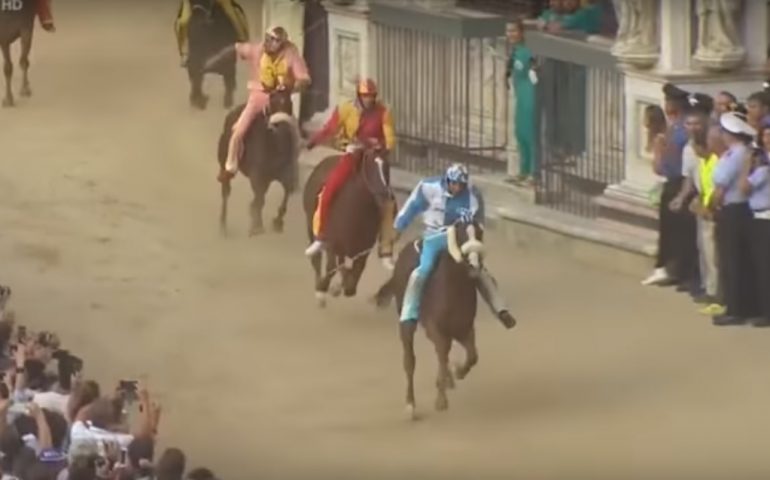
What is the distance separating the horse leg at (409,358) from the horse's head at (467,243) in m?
0.54

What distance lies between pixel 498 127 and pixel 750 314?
4.65 meters

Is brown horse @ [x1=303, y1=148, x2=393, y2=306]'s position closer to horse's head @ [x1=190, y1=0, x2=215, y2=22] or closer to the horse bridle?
the horse bridle

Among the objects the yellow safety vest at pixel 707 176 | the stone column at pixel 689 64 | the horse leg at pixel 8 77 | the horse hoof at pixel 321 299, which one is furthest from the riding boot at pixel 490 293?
the horse leg at pixel 8 77

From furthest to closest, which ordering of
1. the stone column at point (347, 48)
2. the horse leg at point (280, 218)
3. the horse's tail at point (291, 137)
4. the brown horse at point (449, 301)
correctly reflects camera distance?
the stone column at point (347, 48) → the horse leg at point (280, 218) → the horse's tail at point (291, 137) → the brown horse at point (449, 301)

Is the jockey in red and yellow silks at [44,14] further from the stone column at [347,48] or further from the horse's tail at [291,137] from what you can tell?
the horse's tail at [291,137]

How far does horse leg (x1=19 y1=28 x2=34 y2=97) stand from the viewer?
27.6 metres

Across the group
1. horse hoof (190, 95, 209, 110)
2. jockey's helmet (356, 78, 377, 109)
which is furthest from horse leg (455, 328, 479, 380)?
horse hoof (190, 95, 209, 110)

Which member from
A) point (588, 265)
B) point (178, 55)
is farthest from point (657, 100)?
point (178, 55)

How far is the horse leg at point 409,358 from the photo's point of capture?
1756 cm

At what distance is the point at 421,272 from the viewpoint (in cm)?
1744

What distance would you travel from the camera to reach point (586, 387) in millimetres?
18359

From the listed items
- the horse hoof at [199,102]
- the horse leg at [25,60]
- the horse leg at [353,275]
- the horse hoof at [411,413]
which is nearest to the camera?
the horse hoof at [411,413]

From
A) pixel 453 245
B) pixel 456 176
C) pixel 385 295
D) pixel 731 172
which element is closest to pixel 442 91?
pixel 731 172

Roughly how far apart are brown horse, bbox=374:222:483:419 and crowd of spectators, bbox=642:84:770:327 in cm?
239
